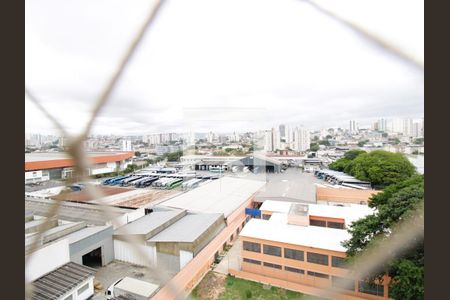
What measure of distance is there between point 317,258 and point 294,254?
0.30 m

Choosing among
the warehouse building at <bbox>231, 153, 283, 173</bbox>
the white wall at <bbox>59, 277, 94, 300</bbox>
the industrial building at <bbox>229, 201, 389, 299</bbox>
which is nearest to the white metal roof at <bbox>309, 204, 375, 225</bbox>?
the industrial building at <bbox>229, 201, 389, 299</bbox>

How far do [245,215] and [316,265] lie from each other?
2863mm

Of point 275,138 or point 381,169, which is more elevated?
point 275,138

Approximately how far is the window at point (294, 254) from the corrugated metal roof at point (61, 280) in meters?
2.48

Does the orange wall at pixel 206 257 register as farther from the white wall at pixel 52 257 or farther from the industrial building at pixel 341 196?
the industrial building at pixel 341 196

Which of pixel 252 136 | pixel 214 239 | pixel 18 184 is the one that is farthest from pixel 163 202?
pixel 18 184

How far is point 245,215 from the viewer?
5805mm

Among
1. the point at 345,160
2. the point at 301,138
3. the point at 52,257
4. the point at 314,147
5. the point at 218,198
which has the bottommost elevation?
the point at 218,198

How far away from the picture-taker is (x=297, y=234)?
11.5ft

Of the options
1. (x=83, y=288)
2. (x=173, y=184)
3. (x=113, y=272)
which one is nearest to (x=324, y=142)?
(x=173, y=184)

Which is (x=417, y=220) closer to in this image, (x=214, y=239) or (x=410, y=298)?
(x=410, y=298)

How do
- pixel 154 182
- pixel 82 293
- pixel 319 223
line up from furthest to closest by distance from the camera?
1. pixel 154 182
2. pixel 319 223
3. pixel 82 293

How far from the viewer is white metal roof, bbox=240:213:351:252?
10.4ft

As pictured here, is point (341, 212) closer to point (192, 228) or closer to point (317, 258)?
point (317, 258)
